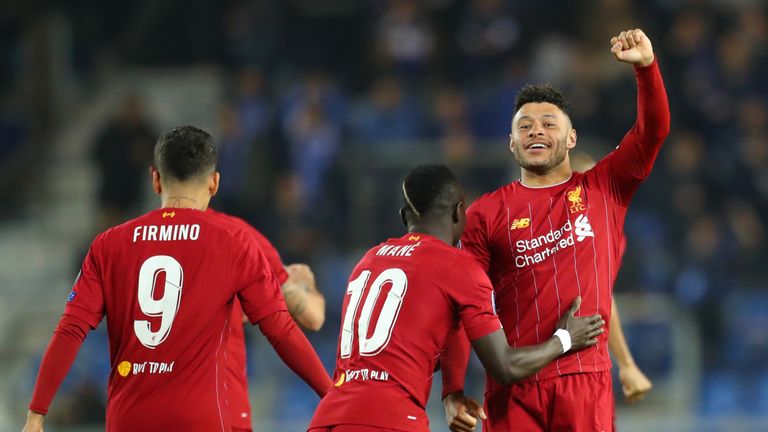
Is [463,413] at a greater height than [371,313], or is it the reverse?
[371,313]

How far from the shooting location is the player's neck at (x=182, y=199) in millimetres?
4738

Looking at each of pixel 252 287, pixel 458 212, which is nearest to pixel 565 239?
pixel 458 212

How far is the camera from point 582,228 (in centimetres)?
500

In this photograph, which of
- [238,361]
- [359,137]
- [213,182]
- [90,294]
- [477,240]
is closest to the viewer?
[90,294]

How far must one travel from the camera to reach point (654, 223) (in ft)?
34.6

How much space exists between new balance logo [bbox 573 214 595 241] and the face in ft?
0.92

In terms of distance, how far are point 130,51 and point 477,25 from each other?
16.9 feet

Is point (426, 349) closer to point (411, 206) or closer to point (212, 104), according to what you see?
point (411, 206)

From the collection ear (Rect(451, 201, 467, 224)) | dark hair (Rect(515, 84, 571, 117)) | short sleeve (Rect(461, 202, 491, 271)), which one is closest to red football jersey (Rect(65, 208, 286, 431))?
ear (Rect(451, 201, 467, 224))

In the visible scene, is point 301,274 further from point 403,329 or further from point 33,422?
point 33,422

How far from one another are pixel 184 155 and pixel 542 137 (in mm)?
1587

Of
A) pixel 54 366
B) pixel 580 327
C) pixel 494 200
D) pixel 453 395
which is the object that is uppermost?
pixel 494 200

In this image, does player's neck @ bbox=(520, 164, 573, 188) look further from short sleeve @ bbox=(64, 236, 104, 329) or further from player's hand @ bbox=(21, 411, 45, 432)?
player's hand @ bbox=(21, 411, 45, 432)

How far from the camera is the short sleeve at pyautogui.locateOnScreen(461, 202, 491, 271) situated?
511cm
